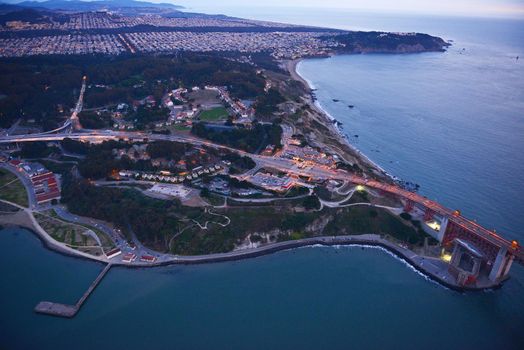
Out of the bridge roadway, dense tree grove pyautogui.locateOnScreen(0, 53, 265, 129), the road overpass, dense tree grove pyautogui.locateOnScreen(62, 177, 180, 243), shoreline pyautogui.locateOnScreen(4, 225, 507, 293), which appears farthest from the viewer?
dense tree grove pyautogui.locateOnScreen(0, 53, 265, 129)

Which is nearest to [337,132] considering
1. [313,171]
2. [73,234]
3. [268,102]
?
[268,102]

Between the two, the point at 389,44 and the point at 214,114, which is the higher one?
the point at 389,44

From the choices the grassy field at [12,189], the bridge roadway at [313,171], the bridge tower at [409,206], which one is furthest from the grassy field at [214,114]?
the bridge tower at [409,206]

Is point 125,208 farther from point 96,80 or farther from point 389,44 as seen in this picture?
point 389,44

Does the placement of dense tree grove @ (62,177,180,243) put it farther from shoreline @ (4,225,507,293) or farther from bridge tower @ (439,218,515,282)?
bridge tower @ (439,218,515,282)

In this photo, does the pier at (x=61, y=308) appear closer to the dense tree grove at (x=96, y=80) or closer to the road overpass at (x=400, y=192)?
the road overpass at (x=400, y=192)

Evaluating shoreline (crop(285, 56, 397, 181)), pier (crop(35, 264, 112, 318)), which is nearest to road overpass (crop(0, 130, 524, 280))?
shoreline (crop(285, 56, 397, 181))
